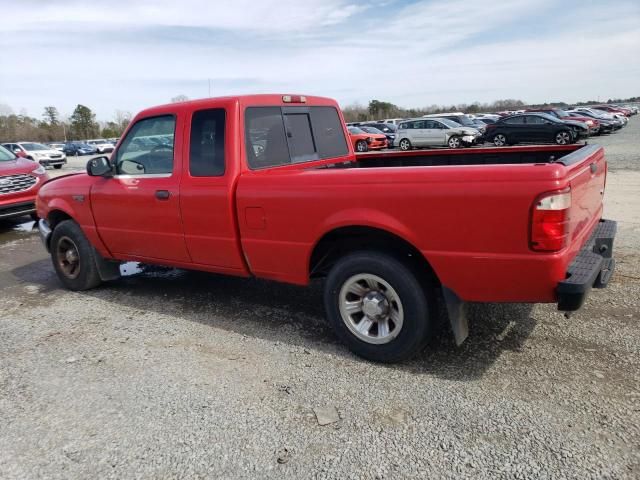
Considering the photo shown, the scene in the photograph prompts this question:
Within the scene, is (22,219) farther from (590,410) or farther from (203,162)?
(590,410)

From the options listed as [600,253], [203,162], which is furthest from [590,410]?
[203,162]

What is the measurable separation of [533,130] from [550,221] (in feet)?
79.8

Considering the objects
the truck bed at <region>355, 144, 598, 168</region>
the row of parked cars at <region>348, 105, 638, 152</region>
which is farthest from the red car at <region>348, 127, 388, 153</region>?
the truck bed at <region>355, 144, 598, 168</region>

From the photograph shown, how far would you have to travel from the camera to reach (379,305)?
354 cm

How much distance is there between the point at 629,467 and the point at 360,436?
132cm

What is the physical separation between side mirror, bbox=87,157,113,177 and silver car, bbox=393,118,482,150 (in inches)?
897

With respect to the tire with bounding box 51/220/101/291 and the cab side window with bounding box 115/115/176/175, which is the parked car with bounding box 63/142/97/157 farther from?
Answer: the cab side window with bounding box 115/115/176/175

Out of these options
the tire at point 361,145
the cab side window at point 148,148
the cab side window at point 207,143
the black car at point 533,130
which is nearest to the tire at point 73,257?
the cab side window at point 148,148

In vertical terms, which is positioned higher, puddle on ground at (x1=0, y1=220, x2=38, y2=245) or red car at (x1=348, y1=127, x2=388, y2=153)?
puddle on ground at (x1=0, y1=220, x2=38, y2=245)

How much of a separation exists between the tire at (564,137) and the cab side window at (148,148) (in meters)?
23.7

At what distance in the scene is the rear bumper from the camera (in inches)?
114

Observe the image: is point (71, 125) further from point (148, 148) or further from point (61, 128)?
point (148, 148)

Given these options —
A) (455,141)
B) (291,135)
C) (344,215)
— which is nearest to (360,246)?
(344,215)

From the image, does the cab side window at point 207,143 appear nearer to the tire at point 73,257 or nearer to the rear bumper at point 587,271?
the tire at point 73,257
